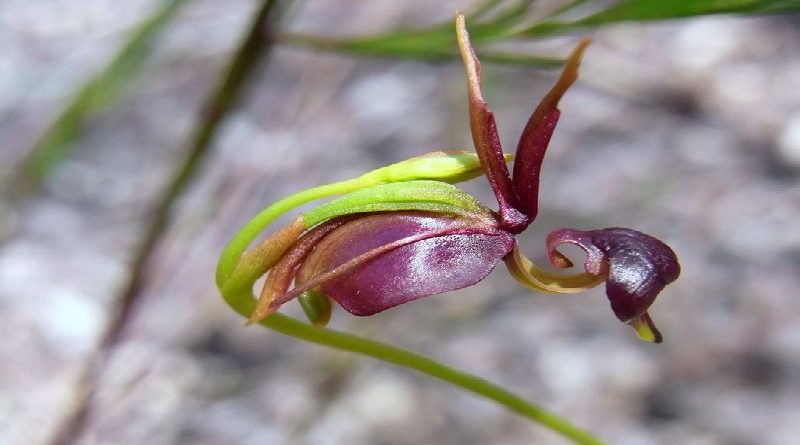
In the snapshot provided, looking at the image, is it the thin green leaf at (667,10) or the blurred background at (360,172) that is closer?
the thin green leaf at (667,10)

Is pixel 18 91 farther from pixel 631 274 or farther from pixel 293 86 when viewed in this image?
pixel 631 274

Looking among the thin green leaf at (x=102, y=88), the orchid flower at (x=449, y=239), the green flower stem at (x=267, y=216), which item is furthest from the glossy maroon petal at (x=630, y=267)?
the thin green leaf at (x=102, y=88)

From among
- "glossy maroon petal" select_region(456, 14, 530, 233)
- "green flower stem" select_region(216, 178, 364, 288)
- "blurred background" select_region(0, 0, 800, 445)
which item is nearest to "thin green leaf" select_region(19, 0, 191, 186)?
"blurred background" select_region(0, 0, 800, 445)

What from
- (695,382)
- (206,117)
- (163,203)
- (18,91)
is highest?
(206,117)

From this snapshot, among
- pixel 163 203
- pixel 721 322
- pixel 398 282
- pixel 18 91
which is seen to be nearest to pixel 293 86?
pixel 18 91

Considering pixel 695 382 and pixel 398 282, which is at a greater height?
pixel 398 282

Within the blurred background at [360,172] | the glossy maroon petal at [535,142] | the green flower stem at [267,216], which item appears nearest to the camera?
the glossy maroon petal at [535,142]

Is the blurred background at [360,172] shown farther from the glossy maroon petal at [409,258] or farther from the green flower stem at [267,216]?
the glossy maroon petal at [409,258]
